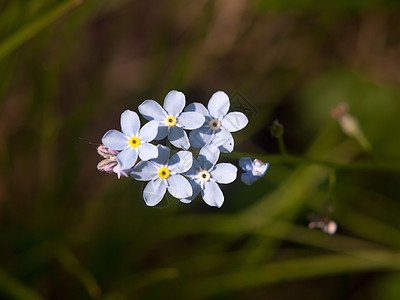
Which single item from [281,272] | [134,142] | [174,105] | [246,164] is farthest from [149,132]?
[281,272]

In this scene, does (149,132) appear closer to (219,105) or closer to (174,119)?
(174,119)

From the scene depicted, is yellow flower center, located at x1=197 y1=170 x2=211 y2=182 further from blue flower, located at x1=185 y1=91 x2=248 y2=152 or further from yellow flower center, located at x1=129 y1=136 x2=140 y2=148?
yellow flower center, located at x1=129 y1=136 x2=140 y2=148

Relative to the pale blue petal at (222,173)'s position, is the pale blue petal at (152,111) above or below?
above

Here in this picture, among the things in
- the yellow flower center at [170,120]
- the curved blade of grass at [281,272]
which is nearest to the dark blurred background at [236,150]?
the curved blade of grass at [281,272]

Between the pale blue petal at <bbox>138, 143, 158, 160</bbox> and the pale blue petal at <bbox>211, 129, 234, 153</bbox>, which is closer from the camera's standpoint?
the pale blue petal at <bbox>138, 143, 158, 160</bbox>

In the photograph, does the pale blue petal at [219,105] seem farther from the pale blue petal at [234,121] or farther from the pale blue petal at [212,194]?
the pale blue petal at [212,194]

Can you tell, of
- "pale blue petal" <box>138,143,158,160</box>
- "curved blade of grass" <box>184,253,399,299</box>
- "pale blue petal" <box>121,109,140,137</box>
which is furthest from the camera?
"curved blade of grass" <box>184,253,399,299</box>

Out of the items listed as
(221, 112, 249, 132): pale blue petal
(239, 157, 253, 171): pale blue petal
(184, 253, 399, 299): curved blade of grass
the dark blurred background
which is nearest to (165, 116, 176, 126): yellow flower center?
(221, 112, 249, 132): pale blue petal

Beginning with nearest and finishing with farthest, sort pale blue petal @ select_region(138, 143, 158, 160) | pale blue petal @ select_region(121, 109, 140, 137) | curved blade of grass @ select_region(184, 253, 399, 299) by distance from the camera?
pale blue petal @ select_region(138, 143, 158, 160), pale blue petal @ select_region(121, 109, 140, 137), curved blade of grass @ select_region(184, 253, 399, 299)
